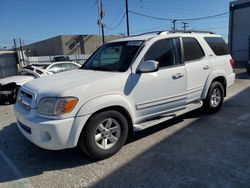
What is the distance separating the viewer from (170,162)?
3.41 metres

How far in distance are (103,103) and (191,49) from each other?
8.06 ft

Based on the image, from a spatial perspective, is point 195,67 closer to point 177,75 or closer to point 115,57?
point 177,75

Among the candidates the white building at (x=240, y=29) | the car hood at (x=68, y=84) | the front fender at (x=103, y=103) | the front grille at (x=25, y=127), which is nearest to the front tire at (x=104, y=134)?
the front fender at (x=103, y=103)

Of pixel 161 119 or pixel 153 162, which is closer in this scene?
pixel 153 162

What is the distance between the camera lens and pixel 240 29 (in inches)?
828

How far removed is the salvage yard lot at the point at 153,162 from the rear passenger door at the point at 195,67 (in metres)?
0.72

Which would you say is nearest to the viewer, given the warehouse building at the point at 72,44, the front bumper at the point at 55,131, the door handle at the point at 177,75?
the front bumper at the point at 55,131

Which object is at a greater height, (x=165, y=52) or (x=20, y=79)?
(x=165, y=52)

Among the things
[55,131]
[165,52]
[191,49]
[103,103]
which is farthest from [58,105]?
[191,49]

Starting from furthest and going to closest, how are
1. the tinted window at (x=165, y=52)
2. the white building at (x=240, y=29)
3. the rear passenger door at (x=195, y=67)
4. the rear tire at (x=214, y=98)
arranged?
the white building at (x=240, y=29), the rear tire at (x=214, y=98), the rear passenger door at (x=195, y=67), the tinted window at (x=165, y=52)

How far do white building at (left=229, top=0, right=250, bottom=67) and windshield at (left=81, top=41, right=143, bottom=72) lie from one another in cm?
1897

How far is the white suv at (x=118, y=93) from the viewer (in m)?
3.20

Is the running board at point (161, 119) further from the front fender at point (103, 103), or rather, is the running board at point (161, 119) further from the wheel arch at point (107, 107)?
the front fender at point (103, 103)

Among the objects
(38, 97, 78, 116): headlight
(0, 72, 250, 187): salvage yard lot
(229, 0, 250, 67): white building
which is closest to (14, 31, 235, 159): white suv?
(38, 97, 78, 116): headlight
